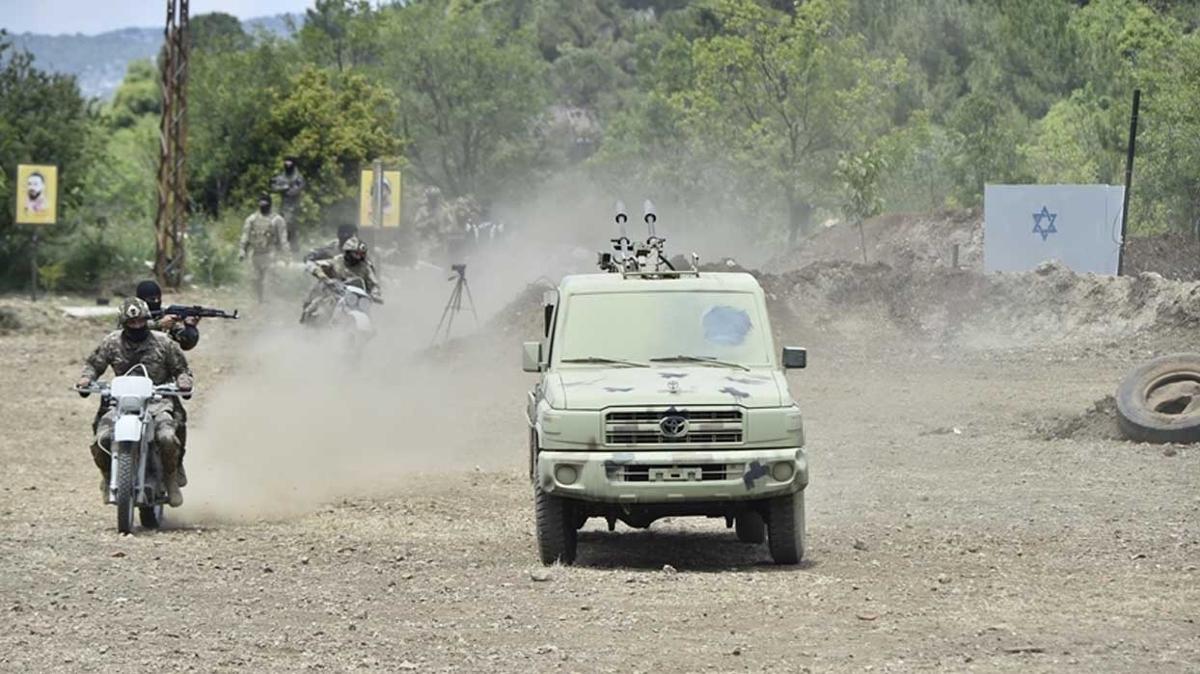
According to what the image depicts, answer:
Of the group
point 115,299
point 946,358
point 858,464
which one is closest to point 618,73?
point 115,299

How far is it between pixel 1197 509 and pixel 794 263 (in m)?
37.5

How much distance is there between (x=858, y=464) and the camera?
2142 cm

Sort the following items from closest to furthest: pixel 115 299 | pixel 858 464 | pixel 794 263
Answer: pixel 858 464
pixel 115 299
pixel 794 263

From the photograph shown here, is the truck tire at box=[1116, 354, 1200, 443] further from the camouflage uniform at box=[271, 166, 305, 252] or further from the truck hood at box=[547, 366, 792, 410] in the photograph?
the camouflage uniform at box=[271, 166, 305, 252]

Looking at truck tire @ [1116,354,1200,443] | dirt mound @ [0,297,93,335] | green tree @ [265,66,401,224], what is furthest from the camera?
green tree @ [265,66,401,224]

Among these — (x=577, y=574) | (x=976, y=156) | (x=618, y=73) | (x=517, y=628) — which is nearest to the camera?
(x=517, y=628)

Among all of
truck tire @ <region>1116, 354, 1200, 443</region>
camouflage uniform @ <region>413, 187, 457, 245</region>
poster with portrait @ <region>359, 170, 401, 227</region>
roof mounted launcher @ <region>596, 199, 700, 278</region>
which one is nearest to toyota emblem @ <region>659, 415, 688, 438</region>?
roof mounted launcher @ <region>596, 199, 700, 278</region>

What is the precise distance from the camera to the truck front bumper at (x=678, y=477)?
1321 cm

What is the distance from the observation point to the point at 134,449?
605 inches

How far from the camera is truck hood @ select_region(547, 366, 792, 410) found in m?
13.4

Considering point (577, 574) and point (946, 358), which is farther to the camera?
point (946, 358)

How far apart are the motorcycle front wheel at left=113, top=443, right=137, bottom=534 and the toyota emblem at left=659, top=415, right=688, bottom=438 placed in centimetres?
423

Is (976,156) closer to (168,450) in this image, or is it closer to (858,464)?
(858,464)

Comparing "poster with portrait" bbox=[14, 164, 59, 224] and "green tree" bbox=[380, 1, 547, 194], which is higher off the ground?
"green tree" bbox=[380, 1, 547, 194]
